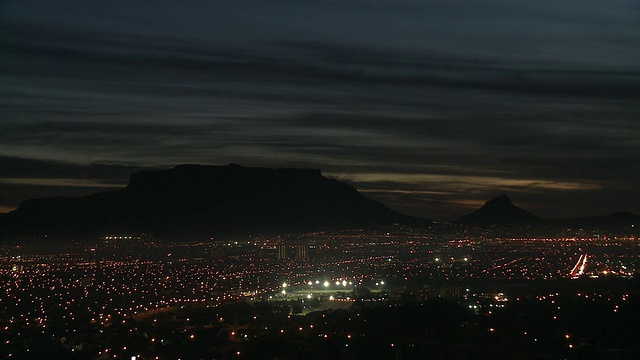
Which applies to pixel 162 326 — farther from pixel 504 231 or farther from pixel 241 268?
pixel 504 231

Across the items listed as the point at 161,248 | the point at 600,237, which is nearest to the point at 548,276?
the point at 161,248

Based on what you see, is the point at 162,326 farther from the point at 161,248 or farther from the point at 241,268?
the point at 161,248

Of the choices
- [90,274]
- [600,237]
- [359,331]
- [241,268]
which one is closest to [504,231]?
[600,237]

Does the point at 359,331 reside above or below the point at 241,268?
above

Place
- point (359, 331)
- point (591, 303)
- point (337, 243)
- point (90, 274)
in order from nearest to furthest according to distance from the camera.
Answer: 1. point (359, 331)
2. point (591, 303)
3. point (90, 274)
4. point (337, 243)

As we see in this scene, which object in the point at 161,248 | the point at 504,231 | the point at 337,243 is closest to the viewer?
the point at 161,248

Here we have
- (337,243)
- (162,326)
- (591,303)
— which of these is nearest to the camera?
(162,326)

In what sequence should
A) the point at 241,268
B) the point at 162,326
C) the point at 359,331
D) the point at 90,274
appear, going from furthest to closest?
the point at 241,268 < the point at 90,274 < the point at 162,326 < the point at 359,331

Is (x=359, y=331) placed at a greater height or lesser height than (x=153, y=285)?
greater

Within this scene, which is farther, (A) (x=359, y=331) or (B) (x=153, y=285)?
(B) (x=153, y=285)
